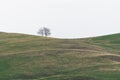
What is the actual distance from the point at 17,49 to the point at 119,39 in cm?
4391

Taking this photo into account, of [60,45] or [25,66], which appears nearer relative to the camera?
[25,66]

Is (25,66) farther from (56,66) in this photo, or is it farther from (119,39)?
(119,39)

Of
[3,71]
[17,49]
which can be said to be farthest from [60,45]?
[3,71]

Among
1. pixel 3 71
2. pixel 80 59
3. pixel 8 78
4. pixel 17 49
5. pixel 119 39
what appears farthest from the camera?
pixel 119 39

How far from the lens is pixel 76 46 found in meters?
86.2

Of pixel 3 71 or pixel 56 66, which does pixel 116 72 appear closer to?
pixel 56 66

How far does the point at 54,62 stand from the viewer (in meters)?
69.9

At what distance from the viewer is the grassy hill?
61906mm

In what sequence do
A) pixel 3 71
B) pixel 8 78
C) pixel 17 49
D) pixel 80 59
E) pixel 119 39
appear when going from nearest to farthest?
pixel 8 78 < pixel 3 71 < pixel 80 59 < pixel 17 49 < pixel 119 39

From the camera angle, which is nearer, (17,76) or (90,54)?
(17,76)

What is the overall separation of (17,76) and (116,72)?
16069 millimetres

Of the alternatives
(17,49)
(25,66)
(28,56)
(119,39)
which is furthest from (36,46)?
(119,39)

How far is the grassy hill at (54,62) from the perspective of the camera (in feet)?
203

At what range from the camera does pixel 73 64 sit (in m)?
68.9
